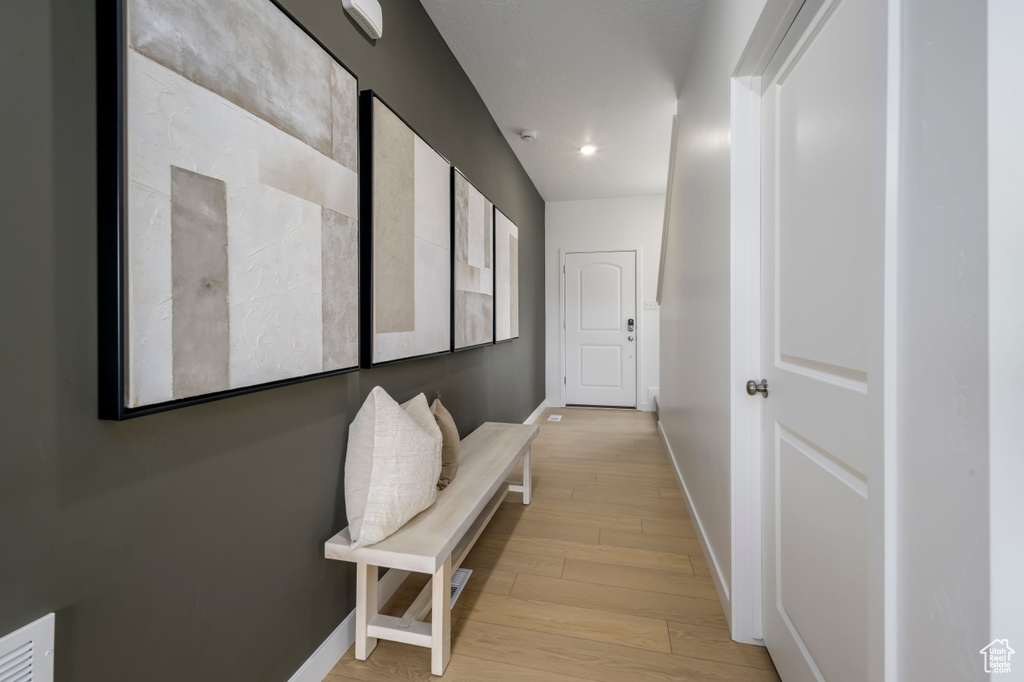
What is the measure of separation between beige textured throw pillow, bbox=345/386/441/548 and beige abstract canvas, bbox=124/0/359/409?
0.21m

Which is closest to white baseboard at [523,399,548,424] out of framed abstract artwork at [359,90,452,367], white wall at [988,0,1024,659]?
framed abstract artwork at [359,90,452,367]

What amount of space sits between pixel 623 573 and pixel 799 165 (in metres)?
1.64

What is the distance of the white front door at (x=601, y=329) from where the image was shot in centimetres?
528

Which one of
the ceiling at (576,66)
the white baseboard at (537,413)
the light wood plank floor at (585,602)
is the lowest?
the light wood plank floor at (585,602)

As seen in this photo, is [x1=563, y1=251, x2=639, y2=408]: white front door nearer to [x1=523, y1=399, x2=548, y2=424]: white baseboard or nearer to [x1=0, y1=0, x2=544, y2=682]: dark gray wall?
[x1=523, y1=399, x2=548, y2=424]: white baseboard

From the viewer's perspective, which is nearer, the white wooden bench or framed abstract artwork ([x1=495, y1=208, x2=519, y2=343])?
the white wooden bench

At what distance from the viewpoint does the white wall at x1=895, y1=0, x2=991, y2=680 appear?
1.72ft

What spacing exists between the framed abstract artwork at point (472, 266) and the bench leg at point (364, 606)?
3.76ft

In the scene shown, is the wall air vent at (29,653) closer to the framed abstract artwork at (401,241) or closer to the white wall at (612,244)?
the framed abstract artwork at (401,241)

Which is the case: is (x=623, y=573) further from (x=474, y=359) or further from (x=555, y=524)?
(x=474, y=359)

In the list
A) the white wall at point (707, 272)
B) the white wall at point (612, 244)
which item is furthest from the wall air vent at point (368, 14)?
the white wall at point (612, 244)

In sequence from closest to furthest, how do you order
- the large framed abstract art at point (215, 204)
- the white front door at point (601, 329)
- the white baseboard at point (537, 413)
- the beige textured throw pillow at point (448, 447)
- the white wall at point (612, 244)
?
the large framed abstract art at point (215, 204) < the beige textured throw pillow at point (448, 447) < the white baseboard at point (537, 413) < the white wall at point (612, 244) < the white front door at point (601, 329)

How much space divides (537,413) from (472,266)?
2.77m

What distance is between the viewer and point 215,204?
92cm
